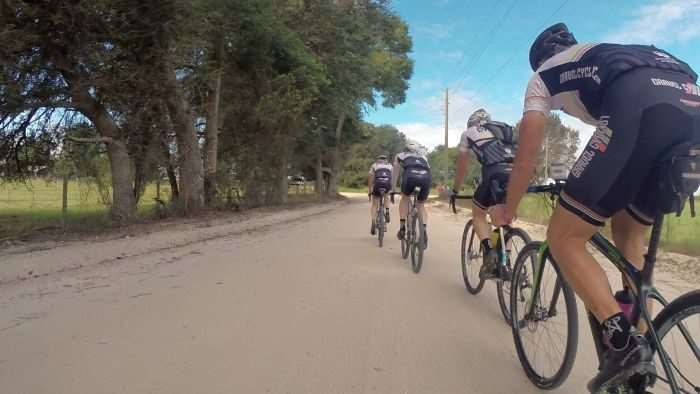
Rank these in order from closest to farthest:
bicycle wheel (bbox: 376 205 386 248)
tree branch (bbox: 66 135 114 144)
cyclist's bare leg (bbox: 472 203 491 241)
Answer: cyclist's bare leg (bbox: 472 203 491 241)
bicycle wheel (bbox: 376 205 386 248)
tree branch (bbox: 66 135 114 144)

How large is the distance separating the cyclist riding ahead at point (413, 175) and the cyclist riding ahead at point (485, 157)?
5.75ft

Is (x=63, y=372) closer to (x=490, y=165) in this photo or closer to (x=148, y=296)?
(x=148, y=296)

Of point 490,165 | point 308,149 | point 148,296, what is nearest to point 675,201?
point 490,165

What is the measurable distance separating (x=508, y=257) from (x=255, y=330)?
225 centimetres

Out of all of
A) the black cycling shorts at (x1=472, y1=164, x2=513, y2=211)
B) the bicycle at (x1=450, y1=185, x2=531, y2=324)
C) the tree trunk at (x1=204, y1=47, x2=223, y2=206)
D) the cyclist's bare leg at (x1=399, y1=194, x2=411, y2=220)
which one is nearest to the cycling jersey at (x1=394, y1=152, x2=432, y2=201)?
the cyclist's bare leg at (x1=399, y1=194, x2=411, y2=220)

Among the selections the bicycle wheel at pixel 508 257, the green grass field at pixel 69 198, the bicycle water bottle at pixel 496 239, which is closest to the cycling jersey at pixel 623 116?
the bicycle wheel at pixel 508 257

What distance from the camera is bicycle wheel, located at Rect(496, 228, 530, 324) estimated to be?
13.1ft

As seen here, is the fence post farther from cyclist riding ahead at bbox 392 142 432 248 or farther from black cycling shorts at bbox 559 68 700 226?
black cycling shorts at bbox 559 68 700 226

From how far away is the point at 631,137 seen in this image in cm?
199

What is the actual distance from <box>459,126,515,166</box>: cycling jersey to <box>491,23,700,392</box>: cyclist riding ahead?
2.04 m

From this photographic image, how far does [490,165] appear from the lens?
4.47m

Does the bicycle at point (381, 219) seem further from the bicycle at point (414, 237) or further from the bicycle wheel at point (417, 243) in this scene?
the bicycle wheel at point (417, 243)

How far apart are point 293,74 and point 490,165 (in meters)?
13.7

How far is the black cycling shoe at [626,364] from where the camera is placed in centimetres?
195
